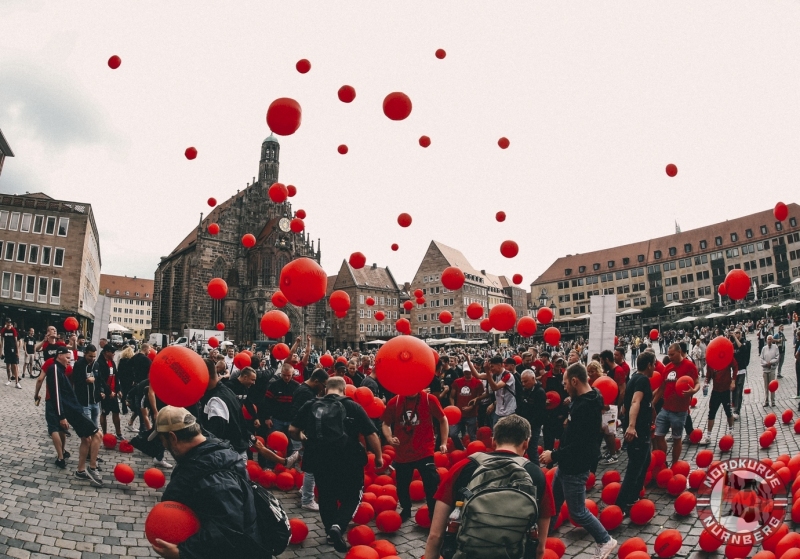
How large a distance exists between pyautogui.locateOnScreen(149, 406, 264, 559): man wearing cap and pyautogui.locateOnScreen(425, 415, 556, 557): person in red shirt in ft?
3.46

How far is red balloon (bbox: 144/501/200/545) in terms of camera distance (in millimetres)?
2547

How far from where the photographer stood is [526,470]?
2482mm

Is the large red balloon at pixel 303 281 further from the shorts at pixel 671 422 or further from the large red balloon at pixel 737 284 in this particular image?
the large red balloon at pixel 737 284

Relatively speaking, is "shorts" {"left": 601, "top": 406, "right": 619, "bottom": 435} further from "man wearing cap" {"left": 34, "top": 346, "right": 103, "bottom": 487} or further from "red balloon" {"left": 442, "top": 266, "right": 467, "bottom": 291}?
"man wearing cap" {"left": 34, "top": 346, "right": 103, "bottom": 487}

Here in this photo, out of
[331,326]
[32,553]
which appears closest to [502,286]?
[331,326]

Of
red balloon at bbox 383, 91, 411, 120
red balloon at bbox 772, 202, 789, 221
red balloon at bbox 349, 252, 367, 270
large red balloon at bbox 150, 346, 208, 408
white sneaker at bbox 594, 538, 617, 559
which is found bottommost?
white sneaker at bbox 594, 538, 617, 559

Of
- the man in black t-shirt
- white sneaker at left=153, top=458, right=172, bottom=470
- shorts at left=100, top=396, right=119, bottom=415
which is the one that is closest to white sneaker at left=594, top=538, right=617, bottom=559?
the man in black t-shirt

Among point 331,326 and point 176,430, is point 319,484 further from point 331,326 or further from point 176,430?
point 331,326

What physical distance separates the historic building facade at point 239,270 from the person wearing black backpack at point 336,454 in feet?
150

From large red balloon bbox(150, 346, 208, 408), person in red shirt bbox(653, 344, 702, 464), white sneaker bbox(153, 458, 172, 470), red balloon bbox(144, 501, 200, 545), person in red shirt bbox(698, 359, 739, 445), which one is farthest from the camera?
person in red shirt bbox(698, 359, 739, 445)

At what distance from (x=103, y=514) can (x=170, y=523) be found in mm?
3888

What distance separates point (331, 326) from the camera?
69750 mm

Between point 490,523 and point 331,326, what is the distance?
225 ft

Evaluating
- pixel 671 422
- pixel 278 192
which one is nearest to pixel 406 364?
pixel 671 422
